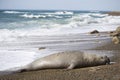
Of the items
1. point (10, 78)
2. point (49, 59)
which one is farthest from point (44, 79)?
point (49, 59)

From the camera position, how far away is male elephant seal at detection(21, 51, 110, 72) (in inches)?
288

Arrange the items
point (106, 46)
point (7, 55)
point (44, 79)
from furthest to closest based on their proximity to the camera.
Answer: point (106, 46)
point (7, 55)
point (44, 79)

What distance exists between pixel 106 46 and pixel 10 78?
583 cm

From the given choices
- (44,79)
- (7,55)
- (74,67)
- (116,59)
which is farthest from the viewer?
(7,55)

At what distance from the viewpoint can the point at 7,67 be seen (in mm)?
7379

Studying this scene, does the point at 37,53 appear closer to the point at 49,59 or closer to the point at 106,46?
the point at 49,59

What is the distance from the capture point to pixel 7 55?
9148 millimetres

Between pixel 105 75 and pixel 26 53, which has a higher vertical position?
pixel 105 75

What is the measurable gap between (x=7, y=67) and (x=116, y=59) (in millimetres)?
3044

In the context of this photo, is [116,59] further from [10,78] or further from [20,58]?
[10,78]

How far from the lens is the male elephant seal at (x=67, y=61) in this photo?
7.30 m

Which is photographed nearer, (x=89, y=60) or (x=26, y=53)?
(x=89, y=60)

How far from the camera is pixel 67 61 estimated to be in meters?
7.43

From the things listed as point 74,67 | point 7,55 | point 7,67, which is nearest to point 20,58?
point 7,55
